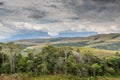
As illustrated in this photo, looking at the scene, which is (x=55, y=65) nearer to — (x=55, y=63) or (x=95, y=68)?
(x=55, y=63)

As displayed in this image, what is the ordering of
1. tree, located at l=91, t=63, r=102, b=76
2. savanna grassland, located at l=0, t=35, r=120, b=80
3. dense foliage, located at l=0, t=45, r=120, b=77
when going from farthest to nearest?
tree, located at l=91, t=63, r=102, b=76 < dense foliage, located at l=0, t=45, r=120, b=77 < savanna grassland, located at l=0, t=35, r=120, b=80

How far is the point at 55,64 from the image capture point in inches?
6855

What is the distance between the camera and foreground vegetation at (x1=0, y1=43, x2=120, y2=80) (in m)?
169

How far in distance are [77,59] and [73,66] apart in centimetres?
1613

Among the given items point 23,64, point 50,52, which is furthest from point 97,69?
point 23,64

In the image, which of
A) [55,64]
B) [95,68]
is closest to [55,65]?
[55,64]

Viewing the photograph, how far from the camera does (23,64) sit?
175 m

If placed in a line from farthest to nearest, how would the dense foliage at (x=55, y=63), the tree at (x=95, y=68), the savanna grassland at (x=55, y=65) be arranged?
the tree at (x=95, y=68) < the dense foliage at (x=55, y=63) < the savanna grassland at (x=55, y=65)

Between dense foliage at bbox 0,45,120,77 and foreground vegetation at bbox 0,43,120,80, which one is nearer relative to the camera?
foreground vegetation at bbox 0,43,120,80

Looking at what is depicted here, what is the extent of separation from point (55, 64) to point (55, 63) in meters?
1.27

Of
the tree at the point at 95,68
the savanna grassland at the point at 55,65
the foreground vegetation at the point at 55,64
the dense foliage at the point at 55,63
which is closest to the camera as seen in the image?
the savanna grassland at the point at 55,65

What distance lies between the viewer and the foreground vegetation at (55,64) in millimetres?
169375

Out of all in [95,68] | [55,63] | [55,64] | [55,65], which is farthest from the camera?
[95,68]

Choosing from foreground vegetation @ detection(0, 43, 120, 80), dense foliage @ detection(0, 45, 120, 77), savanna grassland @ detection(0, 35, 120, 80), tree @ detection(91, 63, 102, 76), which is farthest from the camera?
tree @ detection(91, 63, 102, 76)
